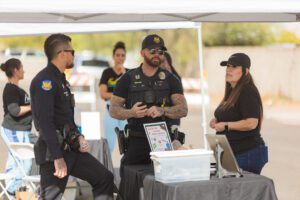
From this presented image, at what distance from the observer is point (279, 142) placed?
1472 centimetres

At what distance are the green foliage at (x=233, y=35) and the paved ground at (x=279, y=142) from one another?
8.81 m

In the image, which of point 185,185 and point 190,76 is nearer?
point 185,185

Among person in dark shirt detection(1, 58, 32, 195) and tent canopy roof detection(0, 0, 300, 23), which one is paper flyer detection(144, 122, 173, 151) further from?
person in dark shirt detection(1, 58, 32, 195)

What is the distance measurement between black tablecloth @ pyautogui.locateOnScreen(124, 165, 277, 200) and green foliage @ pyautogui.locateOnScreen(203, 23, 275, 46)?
26.4 m

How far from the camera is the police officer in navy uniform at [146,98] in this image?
20.1ft

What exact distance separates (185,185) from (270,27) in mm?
28399

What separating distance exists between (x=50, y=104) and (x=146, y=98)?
1014 mm

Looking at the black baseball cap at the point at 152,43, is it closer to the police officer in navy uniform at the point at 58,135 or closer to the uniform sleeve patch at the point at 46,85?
the police officer in navy uniform at the point at 58,135

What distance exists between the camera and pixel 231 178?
207 inches

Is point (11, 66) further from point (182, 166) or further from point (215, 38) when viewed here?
point (215, 38)

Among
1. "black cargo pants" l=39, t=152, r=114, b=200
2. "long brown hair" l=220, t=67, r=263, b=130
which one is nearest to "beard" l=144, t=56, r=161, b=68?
"long brown hair" l=220, t=67, r=263, b=130
